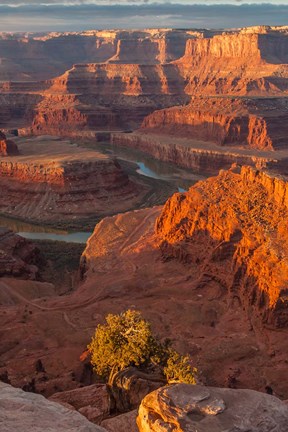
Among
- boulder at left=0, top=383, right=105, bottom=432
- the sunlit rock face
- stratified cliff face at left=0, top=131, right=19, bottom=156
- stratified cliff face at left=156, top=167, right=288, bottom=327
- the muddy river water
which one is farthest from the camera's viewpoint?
stratified cliff face at left=0, top=131, right=19, bottom=156

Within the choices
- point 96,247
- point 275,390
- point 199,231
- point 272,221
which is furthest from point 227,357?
point 96,247

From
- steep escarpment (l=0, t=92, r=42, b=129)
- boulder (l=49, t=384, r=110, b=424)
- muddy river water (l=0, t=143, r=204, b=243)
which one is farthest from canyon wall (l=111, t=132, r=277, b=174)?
boulder (l=49, t=384, r=110, b=424)

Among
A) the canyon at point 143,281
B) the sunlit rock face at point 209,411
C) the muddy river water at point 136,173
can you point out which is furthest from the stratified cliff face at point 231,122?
the sunlit rock face at point 209,411

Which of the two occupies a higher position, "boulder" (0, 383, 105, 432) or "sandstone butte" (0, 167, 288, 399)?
"boulder" (0, 383, 105, 432)

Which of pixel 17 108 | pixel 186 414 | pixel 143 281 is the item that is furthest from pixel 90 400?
pixel 17 108

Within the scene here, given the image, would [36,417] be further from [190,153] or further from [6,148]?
[190,153]

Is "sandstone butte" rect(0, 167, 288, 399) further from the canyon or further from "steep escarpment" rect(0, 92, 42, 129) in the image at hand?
"steep escarpment" rect(0, 92, 42, 129)
